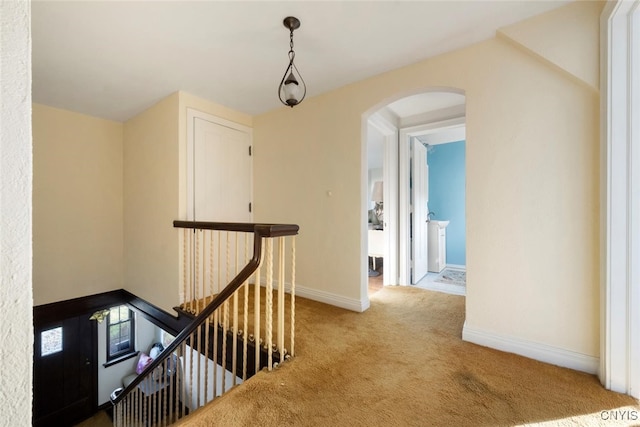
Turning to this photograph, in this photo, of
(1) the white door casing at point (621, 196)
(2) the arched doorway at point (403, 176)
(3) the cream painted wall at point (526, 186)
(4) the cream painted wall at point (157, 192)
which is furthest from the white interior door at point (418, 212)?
(4) the cream painted wall at point (157, 192)

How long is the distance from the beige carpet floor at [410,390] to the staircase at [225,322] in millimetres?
266

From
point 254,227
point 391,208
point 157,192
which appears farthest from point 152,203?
point 391,208

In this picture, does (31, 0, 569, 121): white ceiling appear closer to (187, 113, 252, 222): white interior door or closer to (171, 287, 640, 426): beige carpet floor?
(187, 113, 252, 222): white interior door

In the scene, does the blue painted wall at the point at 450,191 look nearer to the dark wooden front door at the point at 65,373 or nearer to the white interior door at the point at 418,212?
the white interior door at the point at 418,212

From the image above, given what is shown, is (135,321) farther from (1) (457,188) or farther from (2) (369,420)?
(1) (457,188)

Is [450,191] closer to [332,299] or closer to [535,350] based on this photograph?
[332,299]

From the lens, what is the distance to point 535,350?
1.75 metres

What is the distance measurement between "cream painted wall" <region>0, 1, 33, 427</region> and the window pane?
505 cm

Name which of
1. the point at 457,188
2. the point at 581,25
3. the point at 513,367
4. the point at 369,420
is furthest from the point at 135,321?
the point at 581,25

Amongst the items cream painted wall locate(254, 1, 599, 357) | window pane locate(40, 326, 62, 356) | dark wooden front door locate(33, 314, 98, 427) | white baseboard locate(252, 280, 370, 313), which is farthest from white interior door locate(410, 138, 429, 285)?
window pane locate(40, 326, 62, 356)

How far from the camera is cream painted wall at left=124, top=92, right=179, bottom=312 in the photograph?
279cm

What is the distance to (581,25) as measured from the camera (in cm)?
158

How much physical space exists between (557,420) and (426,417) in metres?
0.61

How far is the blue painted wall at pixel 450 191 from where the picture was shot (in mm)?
4734
